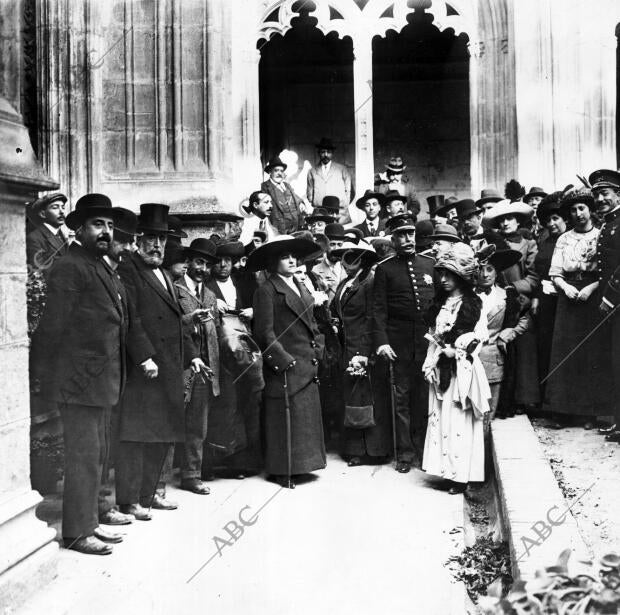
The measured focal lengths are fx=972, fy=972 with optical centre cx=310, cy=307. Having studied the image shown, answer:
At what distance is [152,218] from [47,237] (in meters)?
0.69

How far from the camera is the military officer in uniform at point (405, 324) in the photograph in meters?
7.73

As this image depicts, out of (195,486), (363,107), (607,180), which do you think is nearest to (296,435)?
(195,486)

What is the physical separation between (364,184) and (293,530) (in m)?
7.38

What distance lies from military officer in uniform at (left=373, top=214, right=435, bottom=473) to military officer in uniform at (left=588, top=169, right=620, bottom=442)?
1.34 m

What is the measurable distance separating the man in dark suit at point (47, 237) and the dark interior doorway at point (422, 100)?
10.7m

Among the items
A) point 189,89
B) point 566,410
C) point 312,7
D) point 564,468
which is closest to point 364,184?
point 312,7

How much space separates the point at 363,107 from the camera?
12641 millimetres

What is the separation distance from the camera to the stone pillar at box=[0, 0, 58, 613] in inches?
172

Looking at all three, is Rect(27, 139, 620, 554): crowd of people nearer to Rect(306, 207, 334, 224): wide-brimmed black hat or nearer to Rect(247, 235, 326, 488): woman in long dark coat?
Rect(247, 235, 326, 488): woman in long dark coat

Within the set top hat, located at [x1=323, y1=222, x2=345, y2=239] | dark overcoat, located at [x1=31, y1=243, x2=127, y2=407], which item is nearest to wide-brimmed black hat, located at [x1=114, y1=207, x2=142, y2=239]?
dark overcoat, located at [x1=31, y1=243, x2=127, y2=407]

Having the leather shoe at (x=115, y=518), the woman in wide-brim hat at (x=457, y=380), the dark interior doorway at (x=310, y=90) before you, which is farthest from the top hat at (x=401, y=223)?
the dark interior doorway at (x=310, y=90)

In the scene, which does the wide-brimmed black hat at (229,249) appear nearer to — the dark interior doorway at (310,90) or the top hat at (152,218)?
the top hat at (152,218)

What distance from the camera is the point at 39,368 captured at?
546 centimetres

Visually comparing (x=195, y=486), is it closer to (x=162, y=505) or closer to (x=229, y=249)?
(x=162, y=505)
